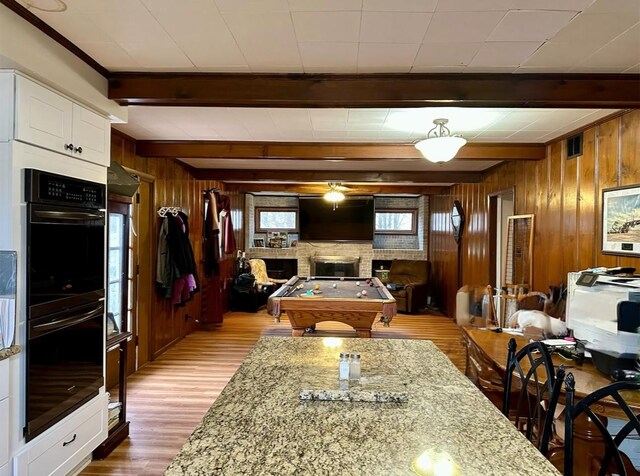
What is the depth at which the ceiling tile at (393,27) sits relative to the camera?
1833mm

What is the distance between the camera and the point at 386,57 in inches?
88.9

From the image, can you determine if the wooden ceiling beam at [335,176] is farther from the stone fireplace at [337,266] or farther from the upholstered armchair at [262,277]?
the stone fireplace at [337,266]

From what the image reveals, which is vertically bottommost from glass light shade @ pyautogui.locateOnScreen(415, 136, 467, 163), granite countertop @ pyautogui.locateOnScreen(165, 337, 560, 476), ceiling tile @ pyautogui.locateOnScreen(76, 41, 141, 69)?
granite countertop @ pyautogui.locateOnScreen(165, 337, 560, 476)

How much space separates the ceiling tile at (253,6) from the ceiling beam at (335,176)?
4.18 m

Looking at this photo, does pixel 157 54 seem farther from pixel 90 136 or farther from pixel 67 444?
pixel 67 444

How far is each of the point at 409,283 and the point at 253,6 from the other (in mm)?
6894

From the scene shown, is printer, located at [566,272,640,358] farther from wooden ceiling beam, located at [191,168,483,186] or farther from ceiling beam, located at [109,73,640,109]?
wooden ceiling beam, located at [191,168,483,186]

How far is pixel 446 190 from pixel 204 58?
21.1ft

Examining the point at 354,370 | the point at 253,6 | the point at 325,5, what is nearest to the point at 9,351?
the point at 354,370

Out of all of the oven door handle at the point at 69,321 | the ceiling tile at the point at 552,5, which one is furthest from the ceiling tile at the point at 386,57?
the oven door handle at the point at 69,321

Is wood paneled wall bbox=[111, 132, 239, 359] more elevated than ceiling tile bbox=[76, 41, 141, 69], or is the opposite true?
ceiling tile bbox=[76, 41, 141, 69]

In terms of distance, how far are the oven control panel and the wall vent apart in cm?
387

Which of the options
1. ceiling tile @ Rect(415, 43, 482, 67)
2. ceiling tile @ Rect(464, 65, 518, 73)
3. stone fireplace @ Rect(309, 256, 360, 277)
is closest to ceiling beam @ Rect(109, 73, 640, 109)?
ceiling tile @ Rect(464, 65, 518, 73)

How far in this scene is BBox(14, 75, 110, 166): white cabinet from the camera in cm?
189
